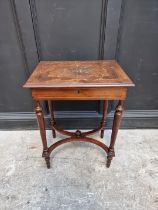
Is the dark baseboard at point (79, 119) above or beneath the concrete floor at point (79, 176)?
above

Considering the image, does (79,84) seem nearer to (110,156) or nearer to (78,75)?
(78,75)

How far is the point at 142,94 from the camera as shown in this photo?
1.62 meters

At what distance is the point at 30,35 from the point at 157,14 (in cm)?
98

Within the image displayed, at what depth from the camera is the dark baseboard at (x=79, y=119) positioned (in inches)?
65.4

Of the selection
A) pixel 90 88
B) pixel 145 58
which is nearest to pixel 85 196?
pixel 90 88

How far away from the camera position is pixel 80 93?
1026 mm

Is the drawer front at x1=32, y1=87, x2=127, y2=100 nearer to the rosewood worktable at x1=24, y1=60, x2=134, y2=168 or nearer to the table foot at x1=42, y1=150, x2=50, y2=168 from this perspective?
the rosewood worktable at x1=24, y1=60, x2=134, y2=168

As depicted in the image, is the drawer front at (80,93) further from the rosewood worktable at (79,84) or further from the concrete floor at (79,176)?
the concrete floor at (79,176)

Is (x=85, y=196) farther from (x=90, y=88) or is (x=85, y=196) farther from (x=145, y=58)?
(x=145, y=58)

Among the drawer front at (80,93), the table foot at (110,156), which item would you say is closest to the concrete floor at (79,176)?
the table foot at (110,156)

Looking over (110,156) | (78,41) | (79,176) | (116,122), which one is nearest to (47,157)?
(79,176)

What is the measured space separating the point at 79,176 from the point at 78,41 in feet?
3.44

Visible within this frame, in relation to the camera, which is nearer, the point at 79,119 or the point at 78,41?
the point at 78,41

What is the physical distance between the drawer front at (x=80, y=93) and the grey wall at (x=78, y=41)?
1.63 ft
